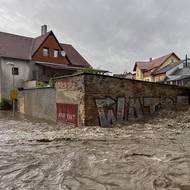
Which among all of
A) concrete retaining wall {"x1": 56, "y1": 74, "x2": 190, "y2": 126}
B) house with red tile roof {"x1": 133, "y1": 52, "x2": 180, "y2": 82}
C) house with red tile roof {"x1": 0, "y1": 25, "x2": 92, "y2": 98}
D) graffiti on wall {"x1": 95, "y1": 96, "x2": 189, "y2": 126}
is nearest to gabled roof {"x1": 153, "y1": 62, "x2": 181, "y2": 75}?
house with red tile roof {"x1": 133, "y1": 52, "x2": 180, "y2": 82}

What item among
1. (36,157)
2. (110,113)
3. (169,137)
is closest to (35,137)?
(36,157)

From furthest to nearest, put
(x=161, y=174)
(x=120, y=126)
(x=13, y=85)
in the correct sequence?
(x=13, y=85) → (x=120, y=126) → (x=161, y=174)

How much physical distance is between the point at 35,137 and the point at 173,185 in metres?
7.27

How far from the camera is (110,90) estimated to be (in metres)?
14.4

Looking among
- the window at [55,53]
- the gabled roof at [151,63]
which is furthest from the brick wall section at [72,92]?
the gabled roof at [151,63]

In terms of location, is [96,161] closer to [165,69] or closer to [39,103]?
[39,103]

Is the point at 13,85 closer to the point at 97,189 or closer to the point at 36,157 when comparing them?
the point at 36,157

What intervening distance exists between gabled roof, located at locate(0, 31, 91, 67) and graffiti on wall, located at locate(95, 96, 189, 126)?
1971cm

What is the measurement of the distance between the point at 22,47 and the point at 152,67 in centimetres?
3117

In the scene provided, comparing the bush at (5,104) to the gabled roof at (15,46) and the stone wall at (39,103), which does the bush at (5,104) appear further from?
the gabled roof at (15,46)

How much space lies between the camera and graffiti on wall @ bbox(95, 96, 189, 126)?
13953mm

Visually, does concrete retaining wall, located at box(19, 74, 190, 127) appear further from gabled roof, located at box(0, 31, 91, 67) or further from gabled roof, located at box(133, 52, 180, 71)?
gabled roof, located at box(133, 52, 180, 71)

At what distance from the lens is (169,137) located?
1045 centimetres

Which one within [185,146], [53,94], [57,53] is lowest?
[185,146]
